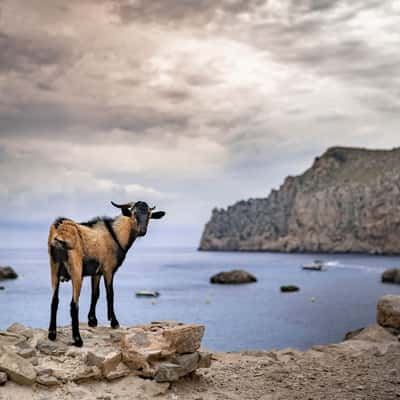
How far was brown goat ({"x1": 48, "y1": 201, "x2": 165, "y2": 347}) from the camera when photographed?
12.3 meters

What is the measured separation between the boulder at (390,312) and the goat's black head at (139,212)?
15.6m

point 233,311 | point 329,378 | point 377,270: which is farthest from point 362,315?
point 377,270

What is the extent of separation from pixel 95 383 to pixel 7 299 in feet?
195

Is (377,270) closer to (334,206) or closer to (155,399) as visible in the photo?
(334,206)

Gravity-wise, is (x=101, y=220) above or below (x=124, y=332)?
above

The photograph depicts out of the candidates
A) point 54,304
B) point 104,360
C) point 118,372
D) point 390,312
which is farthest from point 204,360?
point 390,312

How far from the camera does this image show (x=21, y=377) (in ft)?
36.1

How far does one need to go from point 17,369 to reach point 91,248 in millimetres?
3262

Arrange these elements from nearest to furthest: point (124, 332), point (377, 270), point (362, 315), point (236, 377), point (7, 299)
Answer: point (124, 332) → point (236, 377) → point (362, 315) → point (7, 299) → point (377, 270)

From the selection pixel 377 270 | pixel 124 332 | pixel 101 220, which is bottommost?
pixel 377 270

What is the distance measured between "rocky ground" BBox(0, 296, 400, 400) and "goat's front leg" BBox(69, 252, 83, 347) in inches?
15.2

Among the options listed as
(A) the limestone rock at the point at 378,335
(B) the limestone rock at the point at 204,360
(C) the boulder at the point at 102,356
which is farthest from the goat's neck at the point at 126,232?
(A) the limestone rock at the point at 378,335

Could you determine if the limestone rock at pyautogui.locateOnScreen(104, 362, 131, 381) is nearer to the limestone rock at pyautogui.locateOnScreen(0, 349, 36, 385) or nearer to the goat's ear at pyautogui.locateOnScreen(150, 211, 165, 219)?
the limestone rock at pyautogui.locateOnScreen(0, 349, 36, 385)

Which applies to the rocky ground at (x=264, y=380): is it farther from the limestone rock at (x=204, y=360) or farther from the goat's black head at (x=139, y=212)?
the goat's black head at (x=139, y=212)
